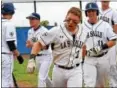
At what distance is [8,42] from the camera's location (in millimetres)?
7684

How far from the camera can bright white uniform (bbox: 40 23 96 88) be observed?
630cm

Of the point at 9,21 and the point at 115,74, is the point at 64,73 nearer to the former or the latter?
the point at 9,21

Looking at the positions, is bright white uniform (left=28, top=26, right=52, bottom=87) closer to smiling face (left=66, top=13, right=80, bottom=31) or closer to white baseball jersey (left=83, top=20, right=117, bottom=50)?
white baseball jersey (left=83, top=20, right=117, bottom=50)

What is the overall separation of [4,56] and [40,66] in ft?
4.84

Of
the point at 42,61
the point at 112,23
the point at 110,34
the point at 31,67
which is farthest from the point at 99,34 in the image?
the point at 31,67

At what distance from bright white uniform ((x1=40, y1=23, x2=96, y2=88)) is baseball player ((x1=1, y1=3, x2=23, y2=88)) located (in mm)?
1383

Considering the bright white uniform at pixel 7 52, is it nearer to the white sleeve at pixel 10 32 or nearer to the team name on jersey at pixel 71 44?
the white sleeve at pixel 10 32

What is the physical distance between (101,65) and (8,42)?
1.67 m

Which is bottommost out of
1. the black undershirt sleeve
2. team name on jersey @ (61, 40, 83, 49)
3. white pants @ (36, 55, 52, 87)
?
white pants @ (36, 55, 52, 87)

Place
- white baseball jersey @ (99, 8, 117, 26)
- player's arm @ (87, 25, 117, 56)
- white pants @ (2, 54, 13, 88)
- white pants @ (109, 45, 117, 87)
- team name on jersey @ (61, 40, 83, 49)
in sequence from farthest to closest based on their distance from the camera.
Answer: white baseball jersey @ (99, 8, 117, 26) → white pants @ (109, 45, 117, 87) → white pants @ (2, 54, 13, 88) → player's arm @ (87, 25, 117, 56) → team name on jersey @ (61, 40, 83, 49)

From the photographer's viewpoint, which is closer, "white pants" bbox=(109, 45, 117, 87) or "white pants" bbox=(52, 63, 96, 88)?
"white pants" bbox=(52, 63, 96, 88)

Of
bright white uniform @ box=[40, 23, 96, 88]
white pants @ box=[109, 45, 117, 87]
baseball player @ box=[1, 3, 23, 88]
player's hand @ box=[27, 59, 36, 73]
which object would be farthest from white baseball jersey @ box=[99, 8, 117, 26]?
player's hand @ box=[27, 59, 36, 73]

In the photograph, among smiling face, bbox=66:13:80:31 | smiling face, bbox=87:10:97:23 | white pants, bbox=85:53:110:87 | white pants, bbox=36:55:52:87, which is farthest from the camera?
white pants, bbox=36:55:52:87

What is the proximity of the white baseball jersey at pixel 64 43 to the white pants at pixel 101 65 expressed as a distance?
1184 mm
